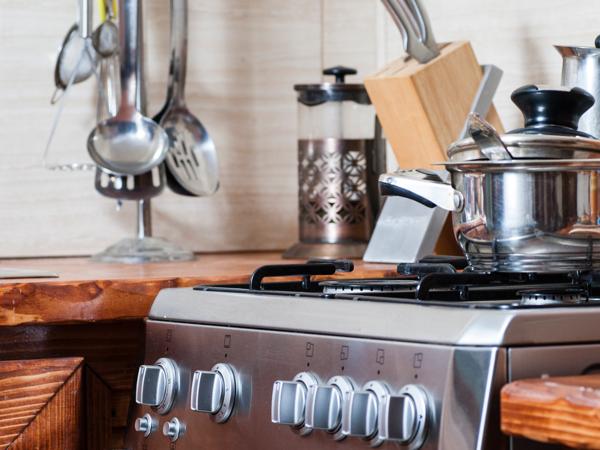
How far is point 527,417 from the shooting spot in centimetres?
66

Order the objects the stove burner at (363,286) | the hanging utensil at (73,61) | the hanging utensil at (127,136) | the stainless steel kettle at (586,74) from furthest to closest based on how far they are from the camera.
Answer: the hanging utensil at (73,61)
the hanging utensil at (127,136)
the stainless steel kettle at (586,74)
the stove burner at (363,286)

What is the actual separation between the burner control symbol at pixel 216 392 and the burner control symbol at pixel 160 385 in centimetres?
6

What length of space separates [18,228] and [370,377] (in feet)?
3.21

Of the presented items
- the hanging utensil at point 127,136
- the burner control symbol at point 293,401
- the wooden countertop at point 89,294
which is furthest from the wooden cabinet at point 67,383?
the hanging utensil at point 127,136

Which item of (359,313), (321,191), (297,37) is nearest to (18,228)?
(321,191)

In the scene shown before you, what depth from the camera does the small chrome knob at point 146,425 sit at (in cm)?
100

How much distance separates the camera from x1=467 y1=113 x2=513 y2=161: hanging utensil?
0.92 metres

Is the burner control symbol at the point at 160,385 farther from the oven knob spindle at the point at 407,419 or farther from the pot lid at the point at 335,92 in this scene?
the pot lid at the point at 335,92

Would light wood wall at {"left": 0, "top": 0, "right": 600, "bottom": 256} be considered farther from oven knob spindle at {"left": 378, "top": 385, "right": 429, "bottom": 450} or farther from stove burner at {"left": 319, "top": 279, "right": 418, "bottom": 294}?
oven knob spindle at {"left": 378, "top": 385, "right": 429, "bottom": 450}

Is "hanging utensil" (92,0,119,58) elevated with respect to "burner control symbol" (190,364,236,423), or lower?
elevated

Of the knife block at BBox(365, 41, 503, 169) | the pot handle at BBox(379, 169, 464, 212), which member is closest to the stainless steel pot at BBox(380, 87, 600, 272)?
the pot handle at BBox(379, 169, 464, 212)

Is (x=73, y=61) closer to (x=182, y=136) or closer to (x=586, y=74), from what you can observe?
(x=182, y=136)

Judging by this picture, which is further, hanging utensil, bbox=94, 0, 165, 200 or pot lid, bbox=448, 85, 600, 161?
hanging utensil, bbox=94, 0, 165, 200

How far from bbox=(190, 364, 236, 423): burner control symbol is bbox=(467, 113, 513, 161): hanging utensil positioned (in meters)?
0.27
